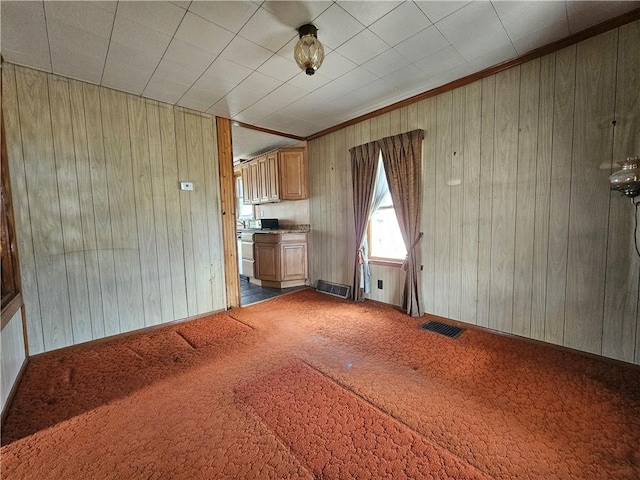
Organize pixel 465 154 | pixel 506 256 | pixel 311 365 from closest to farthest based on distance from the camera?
1. pixel 311 365
2. pixel 506 256
3. pixel 465 154

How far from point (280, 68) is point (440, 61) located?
1.34 meters

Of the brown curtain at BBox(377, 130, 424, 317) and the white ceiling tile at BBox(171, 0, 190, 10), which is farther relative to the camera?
the brown curtain at BBox(377, 130, 424, 317)

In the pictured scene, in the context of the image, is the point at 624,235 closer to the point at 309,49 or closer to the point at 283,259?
the point at 309,49

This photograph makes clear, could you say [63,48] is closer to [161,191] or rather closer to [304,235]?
[161,191]

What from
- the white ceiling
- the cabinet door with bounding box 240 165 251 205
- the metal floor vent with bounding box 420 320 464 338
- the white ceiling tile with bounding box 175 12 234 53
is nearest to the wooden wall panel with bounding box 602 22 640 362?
the white ceiling

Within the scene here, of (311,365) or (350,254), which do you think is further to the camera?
(350,254)

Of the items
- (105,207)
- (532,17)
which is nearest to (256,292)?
(105,207)

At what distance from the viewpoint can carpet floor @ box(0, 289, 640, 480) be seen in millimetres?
1251

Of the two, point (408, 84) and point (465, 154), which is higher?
point (408, 84)

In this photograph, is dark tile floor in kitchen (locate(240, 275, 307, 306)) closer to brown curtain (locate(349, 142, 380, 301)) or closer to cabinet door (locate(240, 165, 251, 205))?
brown curtain (locate(349, 142, 380, 301))

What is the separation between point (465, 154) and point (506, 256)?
1036 mm

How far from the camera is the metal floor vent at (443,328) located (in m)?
2.59

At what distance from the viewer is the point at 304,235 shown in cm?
445

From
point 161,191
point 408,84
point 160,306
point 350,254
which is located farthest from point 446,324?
point 161,191
